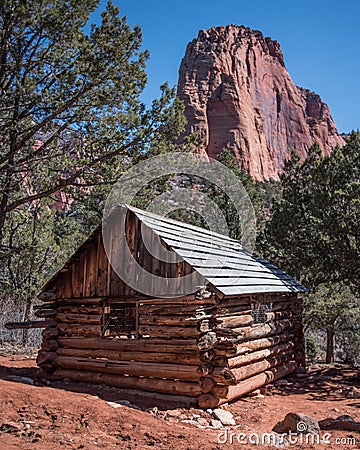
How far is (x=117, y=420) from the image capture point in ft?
19.7

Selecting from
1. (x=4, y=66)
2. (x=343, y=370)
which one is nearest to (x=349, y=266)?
(x=343, y=370)

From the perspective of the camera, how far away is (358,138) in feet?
42.9

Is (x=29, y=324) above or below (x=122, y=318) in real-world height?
above

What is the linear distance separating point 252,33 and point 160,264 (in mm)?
96409

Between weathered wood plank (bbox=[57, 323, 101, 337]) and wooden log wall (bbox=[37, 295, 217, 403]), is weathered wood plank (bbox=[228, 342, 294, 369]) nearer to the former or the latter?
wooden log wall (bbox=[37, 295, 217, 403])

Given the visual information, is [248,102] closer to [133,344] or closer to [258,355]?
[258,355]

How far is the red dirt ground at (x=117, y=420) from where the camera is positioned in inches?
199

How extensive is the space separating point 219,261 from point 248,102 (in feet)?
244

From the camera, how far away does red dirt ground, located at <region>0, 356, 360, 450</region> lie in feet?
16.6

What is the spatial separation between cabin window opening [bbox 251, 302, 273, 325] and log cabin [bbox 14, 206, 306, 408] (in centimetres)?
3

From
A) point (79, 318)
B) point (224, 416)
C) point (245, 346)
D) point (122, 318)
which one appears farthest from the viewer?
point (122, 318)

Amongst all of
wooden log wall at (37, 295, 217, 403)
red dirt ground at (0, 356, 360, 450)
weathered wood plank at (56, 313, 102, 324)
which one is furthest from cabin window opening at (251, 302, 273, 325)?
weathered wood plank at (56, 313, 102, 324)

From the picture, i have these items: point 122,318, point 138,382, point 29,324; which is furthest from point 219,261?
point 29,324

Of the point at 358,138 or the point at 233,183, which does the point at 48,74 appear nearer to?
the point at 358,138
